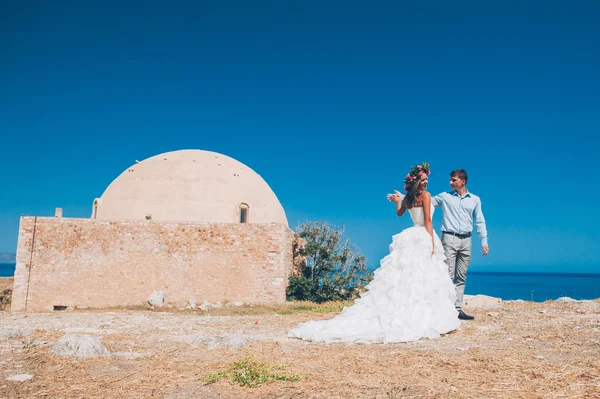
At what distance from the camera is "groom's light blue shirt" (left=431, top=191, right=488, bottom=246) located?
24.3 feet

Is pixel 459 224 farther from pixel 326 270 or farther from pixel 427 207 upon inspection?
pixel 326 270

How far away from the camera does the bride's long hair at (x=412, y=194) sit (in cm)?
700

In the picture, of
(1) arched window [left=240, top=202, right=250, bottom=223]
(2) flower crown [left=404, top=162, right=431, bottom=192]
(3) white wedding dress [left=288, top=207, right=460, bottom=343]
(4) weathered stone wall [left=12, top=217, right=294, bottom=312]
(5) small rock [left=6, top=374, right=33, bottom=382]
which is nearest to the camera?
(5) small rock [left=6, top=374, right=33, bottom=382]

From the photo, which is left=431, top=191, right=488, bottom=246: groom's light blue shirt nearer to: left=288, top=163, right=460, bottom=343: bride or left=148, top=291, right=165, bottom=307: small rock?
left=288, top=163, right=460, bottom=343: bride

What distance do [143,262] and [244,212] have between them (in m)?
4.70

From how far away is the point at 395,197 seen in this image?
7.42 meters

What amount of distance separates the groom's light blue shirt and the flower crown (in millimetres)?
583

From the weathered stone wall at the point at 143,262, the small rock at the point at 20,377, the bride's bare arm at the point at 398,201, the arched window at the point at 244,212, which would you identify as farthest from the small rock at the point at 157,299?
the small rock at the point at 20,377

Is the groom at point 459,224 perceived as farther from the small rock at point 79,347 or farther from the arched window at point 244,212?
the arched window at point 244,212

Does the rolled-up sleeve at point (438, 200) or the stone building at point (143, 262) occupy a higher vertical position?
the rolled-up sleeve at point (438, 200)

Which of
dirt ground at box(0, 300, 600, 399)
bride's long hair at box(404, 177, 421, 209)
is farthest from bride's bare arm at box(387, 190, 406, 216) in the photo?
dirt ground at box(0, 300, 600, 399)

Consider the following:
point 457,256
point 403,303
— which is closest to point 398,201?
point 457,256

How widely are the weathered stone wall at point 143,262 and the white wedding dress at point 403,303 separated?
10.6m

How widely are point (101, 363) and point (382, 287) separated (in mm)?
3870
